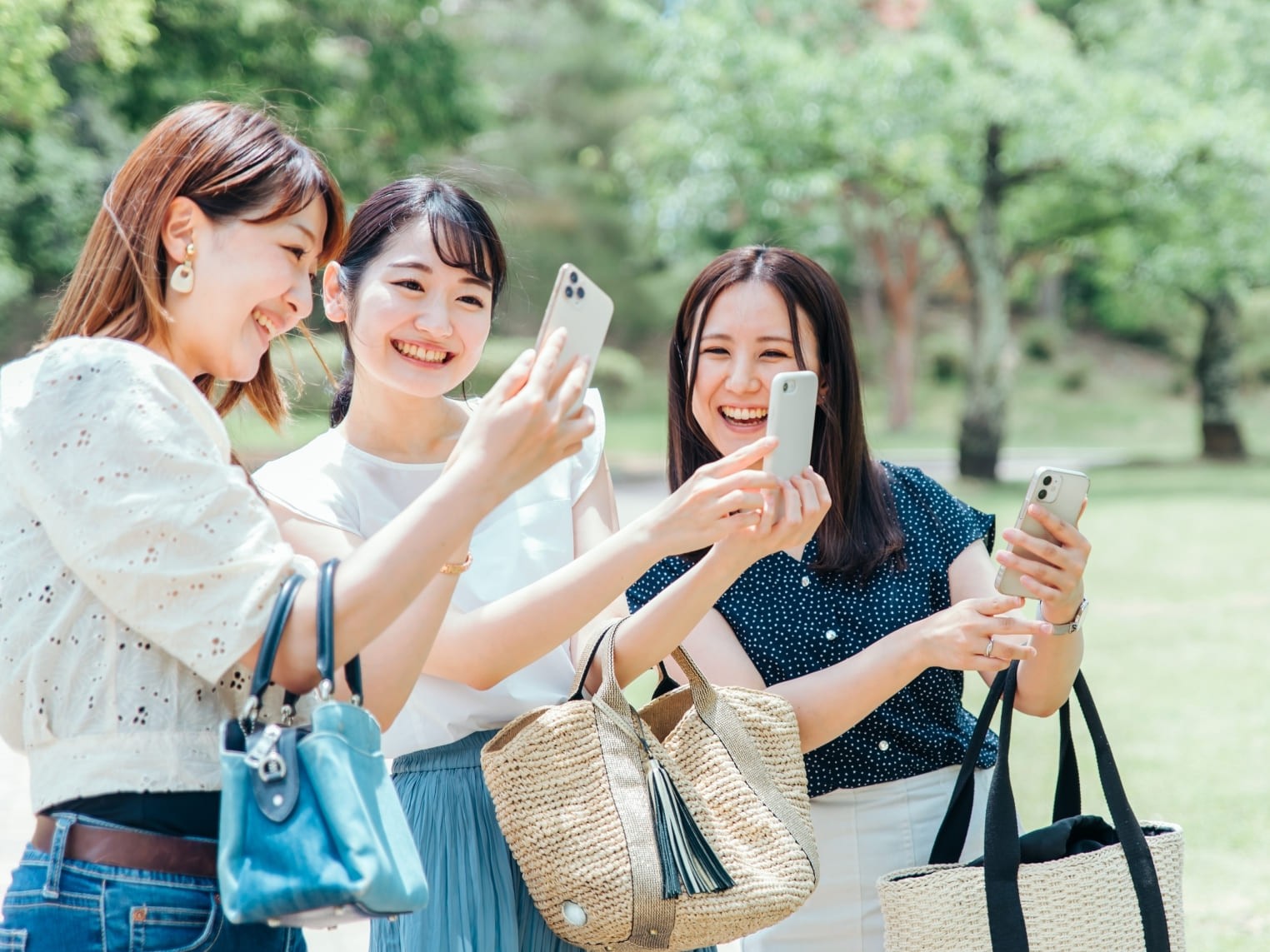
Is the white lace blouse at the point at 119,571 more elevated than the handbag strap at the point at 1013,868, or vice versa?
the white lace blouse at the point at 119,571

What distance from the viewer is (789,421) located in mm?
1979

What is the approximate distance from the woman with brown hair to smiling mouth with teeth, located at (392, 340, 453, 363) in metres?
0.57

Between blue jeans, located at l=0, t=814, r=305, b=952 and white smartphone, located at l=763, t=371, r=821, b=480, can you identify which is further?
white smartphone, located at l=763, t=371, r=821, b=480

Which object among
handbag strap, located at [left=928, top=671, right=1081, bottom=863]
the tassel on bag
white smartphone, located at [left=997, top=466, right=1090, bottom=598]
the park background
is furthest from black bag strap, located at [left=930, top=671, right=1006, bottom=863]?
the park background

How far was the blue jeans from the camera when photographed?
144cm

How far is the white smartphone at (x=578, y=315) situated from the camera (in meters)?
1.62

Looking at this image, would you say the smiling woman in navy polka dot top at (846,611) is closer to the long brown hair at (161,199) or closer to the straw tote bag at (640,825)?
the straw tote bag at (640,825)

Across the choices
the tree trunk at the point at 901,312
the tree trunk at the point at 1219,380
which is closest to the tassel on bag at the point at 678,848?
the tree trunk at the point at 1219,380

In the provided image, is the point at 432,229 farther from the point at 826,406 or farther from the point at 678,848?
the point at 678,848

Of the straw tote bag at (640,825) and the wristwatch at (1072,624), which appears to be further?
the wristwatch at (1072,624)

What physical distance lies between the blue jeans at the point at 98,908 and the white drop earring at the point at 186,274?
602mm

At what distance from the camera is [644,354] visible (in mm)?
34438

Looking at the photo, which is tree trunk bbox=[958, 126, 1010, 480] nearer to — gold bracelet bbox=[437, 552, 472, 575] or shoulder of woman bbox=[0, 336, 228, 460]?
gold bracelet bbox=[437, 552, 472, 575]

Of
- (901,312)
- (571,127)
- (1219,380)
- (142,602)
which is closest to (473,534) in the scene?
(142,602)
